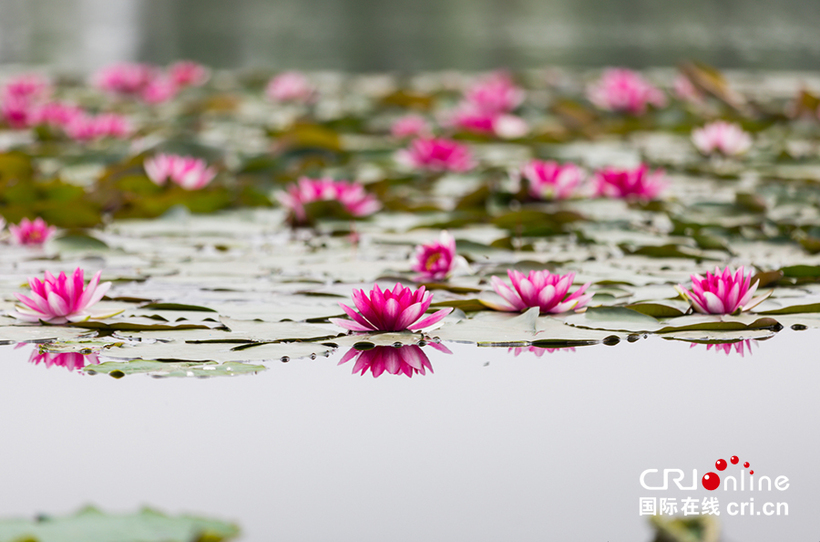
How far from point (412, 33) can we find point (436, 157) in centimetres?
1015

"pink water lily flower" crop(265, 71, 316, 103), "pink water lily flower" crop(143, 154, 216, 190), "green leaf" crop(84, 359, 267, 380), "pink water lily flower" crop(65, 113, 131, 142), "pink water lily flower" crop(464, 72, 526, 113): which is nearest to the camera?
"green leaf" crop(84, 359, 267, 380)

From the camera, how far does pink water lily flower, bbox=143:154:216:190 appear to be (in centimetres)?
284

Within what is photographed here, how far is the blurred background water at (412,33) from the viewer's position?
941 centimetres

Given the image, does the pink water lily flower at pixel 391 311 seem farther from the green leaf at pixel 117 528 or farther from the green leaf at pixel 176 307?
the green leaf at pixel 117 528

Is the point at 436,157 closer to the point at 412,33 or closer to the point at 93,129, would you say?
the point at 93,129

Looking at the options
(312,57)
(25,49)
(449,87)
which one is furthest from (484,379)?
(25,49)

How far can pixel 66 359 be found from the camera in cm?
143

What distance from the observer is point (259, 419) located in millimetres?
1224

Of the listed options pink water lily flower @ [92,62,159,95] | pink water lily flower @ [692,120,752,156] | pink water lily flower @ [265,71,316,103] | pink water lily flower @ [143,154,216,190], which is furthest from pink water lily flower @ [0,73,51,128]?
pink water lily flower @ [692,120,752,156]

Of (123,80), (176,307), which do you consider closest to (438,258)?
(176,307)

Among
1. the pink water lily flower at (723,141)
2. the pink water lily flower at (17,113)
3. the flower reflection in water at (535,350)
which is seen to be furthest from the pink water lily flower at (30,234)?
the pink water lily flower at (723,141)

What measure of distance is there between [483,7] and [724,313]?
1770 centimetres

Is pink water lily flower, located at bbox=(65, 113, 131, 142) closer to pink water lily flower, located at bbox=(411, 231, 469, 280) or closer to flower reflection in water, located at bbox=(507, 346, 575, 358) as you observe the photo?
pink water lily flower, located at bbox=(411, 231, 469, 280)

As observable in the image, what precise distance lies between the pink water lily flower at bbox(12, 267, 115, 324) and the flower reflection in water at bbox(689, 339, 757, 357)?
0.99m
